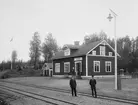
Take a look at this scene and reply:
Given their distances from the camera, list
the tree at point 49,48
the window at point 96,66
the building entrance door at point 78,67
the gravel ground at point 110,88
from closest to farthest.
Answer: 1. the gravel ground at point 110,88
2. the window at point 96,66
3. the building entrance door at point 78,67
4. the tree at point 49,48

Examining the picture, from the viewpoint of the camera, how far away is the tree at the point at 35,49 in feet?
230

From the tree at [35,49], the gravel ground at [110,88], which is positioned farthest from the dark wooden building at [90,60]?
the tree at [35,49]

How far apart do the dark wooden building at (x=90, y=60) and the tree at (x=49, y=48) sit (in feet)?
98.0

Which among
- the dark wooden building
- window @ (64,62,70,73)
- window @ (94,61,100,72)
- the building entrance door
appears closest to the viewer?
the dark wooden building

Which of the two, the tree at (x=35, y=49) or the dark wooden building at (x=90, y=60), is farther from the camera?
the tree at (x=35, y=49)

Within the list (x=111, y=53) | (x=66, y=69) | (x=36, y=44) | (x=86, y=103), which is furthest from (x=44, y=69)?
(x=86, y=103)

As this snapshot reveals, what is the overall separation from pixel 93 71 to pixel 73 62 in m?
4.90

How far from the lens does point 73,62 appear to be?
40.5 meters

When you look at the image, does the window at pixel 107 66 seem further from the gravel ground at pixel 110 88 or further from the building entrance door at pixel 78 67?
the gravel ground at pixel 110 88

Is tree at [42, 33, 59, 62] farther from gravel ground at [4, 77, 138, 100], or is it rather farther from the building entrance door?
gravel ground at [4, 77, 138, 100]

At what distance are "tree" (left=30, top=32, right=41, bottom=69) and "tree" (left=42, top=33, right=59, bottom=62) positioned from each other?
7.72 ft

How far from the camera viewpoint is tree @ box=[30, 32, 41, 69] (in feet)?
230

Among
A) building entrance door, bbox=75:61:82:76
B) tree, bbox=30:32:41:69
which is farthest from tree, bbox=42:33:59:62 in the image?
building entrance door, bbox=75:61:82:76

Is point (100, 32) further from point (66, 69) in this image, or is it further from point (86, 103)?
point (86, 103)
